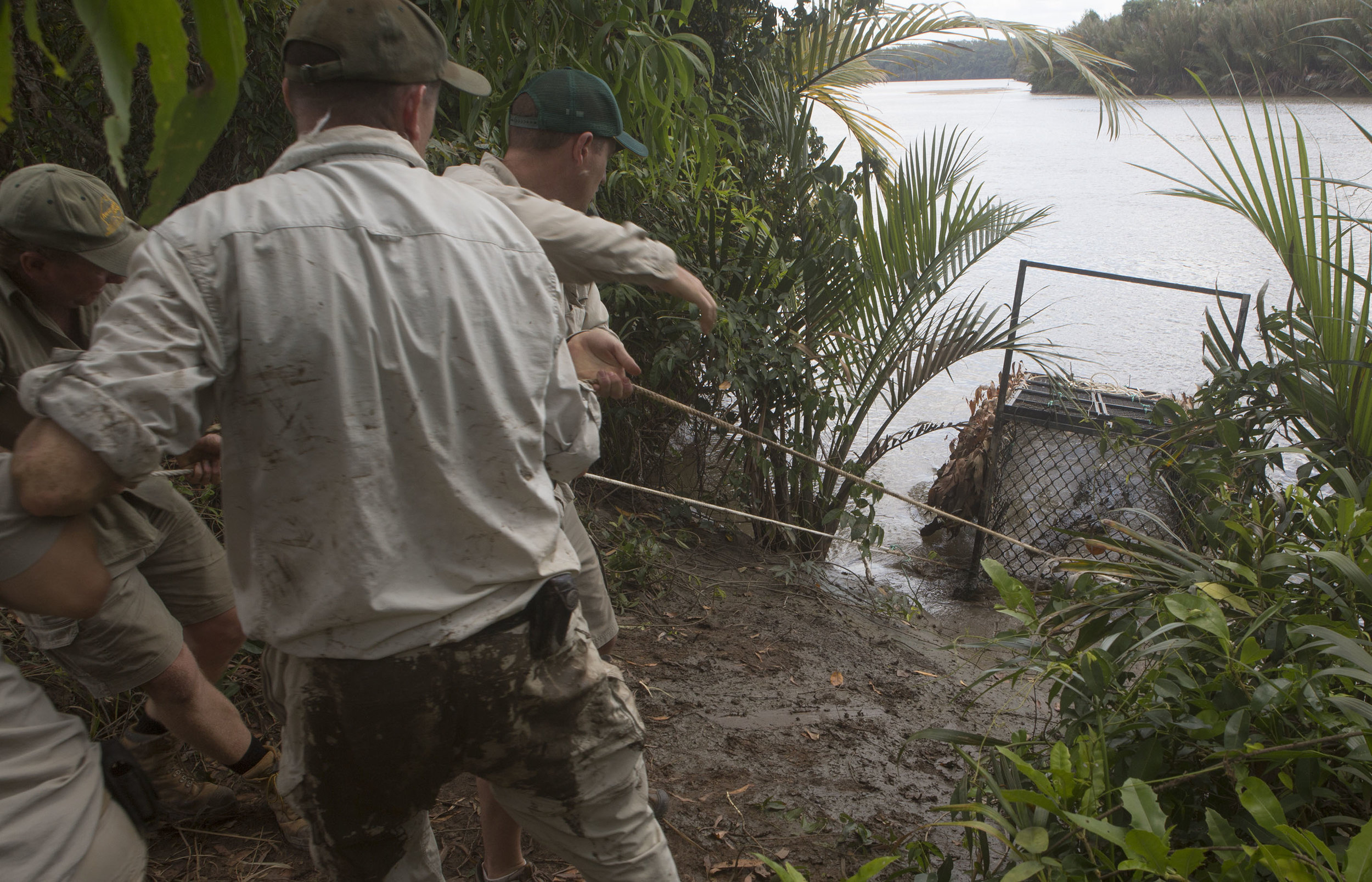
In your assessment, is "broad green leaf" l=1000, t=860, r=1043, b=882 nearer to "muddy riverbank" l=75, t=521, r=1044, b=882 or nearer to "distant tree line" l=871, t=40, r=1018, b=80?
"muddy riverbank" l=75, t=521, r=1044, b=882

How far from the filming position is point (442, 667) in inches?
50.0

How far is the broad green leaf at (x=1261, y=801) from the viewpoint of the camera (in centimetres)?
117

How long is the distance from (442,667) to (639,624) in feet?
7.55

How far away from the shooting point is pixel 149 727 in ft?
7.39

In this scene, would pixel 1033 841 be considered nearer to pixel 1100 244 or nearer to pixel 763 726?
pixel 763 726

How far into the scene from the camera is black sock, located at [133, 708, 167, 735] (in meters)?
2.24

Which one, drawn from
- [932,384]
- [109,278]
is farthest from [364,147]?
[932,384]

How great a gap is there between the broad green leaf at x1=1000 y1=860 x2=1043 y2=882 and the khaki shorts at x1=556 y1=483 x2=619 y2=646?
3.53 ft

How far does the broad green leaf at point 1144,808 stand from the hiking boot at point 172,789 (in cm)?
200

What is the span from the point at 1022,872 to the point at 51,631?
1857 mm

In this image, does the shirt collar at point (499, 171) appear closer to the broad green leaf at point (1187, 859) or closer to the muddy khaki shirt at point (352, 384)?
the muddy khaki shirt at point (352, 384)

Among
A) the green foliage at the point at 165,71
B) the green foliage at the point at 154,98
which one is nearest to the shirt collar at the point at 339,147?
the green foliage at the point at 154,98

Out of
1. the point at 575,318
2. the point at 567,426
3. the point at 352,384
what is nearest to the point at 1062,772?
the point at 567,426

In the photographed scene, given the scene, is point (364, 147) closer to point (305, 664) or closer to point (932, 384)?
point (305, 664)
